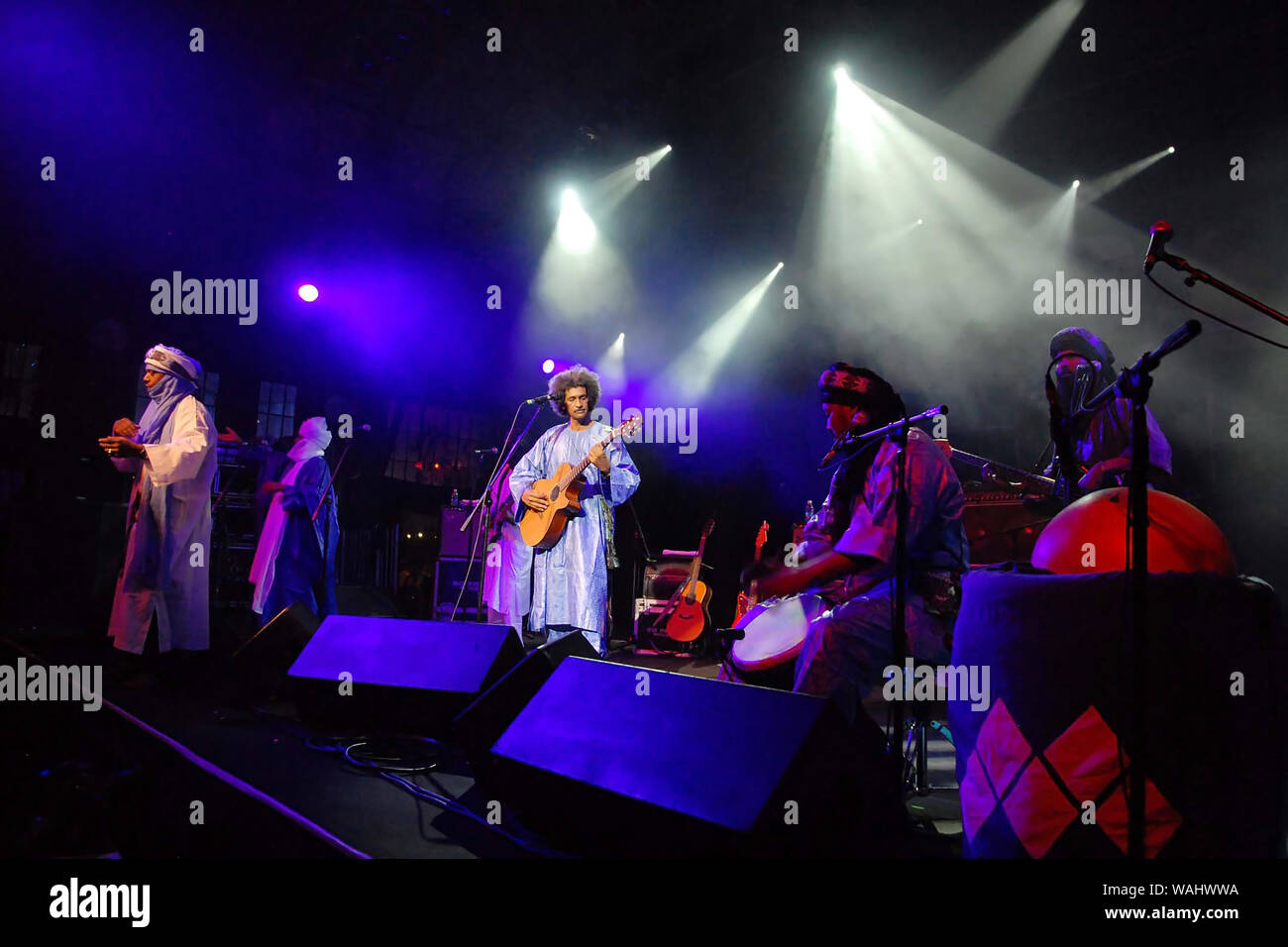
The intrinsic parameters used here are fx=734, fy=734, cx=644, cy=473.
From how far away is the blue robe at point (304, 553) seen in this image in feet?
21.1

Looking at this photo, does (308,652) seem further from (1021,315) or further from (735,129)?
(1021,315)

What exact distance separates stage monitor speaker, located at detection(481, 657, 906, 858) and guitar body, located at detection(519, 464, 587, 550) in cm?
299

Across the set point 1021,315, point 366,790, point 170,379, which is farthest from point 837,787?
point 1021,315

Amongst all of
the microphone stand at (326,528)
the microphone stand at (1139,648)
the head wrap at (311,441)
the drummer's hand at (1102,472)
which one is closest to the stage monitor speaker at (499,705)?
the microphone stand at (1139,648)

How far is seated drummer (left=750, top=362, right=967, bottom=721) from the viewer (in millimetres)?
2850

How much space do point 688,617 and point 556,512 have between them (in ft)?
12.9

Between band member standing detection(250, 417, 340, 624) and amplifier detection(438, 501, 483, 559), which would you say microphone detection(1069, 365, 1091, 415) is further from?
amplifier detection(438, 501, 483, 559)

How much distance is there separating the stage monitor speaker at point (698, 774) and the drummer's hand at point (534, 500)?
123 inches

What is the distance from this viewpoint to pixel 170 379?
17.7ft

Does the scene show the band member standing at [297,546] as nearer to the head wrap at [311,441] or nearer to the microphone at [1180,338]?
the head wrap at [311,441]

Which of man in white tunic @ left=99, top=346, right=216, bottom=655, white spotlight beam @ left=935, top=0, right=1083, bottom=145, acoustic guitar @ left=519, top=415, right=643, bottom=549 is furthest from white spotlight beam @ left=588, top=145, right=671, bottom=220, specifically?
man in white tunic @ left=99, top=346, right=216, bottom=655

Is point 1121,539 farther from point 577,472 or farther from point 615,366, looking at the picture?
point 615,366

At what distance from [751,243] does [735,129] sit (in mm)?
1826
